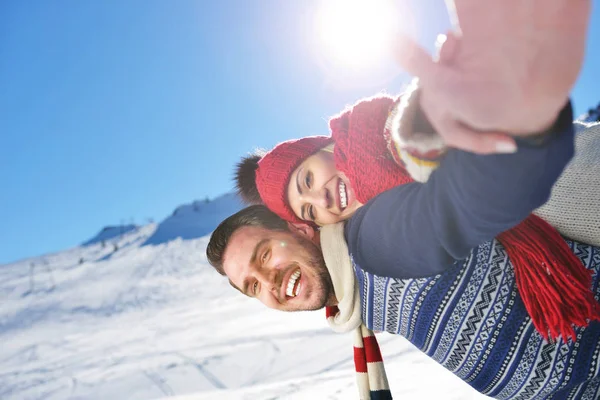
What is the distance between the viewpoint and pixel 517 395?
4.49 ft

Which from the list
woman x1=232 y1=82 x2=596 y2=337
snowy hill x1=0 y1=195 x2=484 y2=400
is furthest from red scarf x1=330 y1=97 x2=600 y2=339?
snowy hill x1=0 y1=195 x2=484 y2=400

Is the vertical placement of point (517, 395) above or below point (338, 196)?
below

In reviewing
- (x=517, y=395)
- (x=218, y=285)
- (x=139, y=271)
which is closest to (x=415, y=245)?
(x=517, y=395)

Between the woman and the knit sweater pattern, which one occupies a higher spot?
the woman

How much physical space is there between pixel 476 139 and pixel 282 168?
129 cm

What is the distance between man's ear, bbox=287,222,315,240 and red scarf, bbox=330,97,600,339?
556 millimetres

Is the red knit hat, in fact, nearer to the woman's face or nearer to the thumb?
the woman's face

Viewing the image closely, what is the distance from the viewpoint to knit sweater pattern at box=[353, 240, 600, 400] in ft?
4.00

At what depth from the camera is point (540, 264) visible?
1.18 metres

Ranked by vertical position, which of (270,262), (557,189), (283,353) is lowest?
(283,353)

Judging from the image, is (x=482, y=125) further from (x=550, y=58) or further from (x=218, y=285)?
(x=218, y=285)

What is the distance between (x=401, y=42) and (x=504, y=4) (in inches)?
5.1

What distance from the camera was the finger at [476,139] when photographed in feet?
1.83

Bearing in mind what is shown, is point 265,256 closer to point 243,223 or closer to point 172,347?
point 243,223
